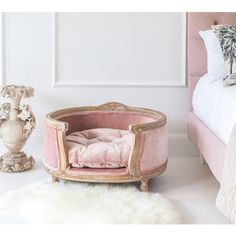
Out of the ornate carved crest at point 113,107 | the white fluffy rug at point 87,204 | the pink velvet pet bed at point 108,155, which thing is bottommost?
Result: the white fluffy rug at point 87,204

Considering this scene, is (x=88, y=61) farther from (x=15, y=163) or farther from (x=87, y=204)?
(x=87, y=204)

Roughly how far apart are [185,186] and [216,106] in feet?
1.84

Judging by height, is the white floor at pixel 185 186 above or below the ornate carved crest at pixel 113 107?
below

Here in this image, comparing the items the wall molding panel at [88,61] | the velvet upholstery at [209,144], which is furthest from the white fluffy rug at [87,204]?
the wall molding panel at [88,61]

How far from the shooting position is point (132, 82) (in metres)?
3.47

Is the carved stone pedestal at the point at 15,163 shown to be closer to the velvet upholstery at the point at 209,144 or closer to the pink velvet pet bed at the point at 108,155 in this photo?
the pink velvet pet bed at the point at 108,155

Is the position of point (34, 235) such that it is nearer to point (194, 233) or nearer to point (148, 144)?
point (194, 233)

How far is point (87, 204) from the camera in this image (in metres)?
2.26

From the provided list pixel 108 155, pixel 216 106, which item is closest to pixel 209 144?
pixel 216 106

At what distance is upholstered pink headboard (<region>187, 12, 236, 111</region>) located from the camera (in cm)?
326

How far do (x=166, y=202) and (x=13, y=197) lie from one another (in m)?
0.86

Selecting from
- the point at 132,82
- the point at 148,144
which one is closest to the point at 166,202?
the point at 148,144

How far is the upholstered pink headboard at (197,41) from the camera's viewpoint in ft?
10.7

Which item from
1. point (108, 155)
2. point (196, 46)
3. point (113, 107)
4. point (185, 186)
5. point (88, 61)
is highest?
point (196, 46)
